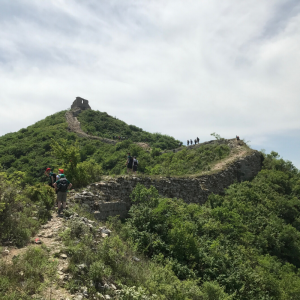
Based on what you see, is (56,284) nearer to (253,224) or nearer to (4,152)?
(253,224)

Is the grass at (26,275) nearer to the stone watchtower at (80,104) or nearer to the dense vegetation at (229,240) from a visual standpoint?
the dense vegetation at (229,240)

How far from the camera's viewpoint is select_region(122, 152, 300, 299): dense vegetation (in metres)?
7.26

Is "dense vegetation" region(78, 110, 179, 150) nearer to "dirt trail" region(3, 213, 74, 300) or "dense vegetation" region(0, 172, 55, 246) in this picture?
"dense vegetation" region(0, 172, 55, 246)

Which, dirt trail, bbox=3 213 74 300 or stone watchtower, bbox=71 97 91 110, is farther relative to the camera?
stone watchtower, bbox=71 97 91 110

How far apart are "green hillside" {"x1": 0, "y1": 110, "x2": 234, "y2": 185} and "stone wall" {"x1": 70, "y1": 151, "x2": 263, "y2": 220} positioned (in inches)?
40.7

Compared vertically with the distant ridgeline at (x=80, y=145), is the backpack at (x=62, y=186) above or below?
below

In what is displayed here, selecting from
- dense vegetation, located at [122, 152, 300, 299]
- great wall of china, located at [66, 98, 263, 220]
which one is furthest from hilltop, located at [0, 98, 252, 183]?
dense vegetation, located at [122, 152, 300, 299]

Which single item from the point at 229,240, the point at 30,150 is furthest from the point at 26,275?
the point at 30,150

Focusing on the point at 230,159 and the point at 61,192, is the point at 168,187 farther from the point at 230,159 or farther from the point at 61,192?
the point at 230,159

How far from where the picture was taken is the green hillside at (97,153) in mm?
19938

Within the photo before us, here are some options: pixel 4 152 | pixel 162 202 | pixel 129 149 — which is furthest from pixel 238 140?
pixel 4 152

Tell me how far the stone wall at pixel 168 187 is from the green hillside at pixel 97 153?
1.03 meters

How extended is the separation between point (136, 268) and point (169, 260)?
1968 mm

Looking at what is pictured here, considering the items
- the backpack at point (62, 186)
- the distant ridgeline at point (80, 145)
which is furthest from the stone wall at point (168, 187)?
the distant ridgeline at point (80, 145)
